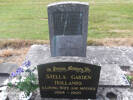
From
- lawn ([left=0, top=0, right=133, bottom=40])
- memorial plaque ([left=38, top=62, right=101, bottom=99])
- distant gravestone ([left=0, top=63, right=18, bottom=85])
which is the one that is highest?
lawn ([left=0, top=0, right=133, bottom=40])

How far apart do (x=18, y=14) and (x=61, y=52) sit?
725 centimetres

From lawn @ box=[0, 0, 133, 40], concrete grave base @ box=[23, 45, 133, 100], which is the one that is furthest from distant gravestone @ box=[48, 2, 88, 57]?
lawn @ box=[0, 0, 133, 40]

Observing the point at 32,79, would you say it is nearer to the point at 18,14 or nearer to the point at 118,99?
the point at 118,99

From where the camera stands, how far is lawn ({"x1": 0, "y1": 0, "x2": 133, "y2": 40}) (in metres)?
9.37

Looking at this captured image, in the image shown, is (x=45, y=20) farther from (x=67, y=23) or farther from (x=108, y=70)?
(x=108, y=70)

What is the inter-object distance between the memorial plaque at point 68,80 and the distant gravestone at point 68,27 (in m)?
1.98

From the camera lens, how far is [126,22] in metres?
10.9

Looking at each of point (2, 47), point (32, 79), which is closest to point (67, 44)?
point (32, 79)

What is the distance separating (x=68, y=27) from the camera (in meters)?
5.87

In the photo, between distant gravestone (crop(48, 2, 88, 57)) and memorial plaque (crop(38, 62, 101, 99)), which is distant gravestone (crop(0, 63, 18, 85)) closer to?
distant gravestone (crop(48, 2, 88, 57))

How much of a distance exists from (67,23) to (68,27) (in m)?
0.13

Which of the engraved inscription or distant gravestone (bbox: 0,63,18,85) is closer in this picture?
the engraved inscription

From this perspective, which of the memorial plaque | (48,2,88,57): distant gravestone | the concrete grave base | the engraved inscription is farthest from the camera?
the engraved inscription

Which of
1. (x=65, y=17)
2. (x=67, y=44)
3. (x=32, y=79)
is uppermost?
(x=65, y=17)
